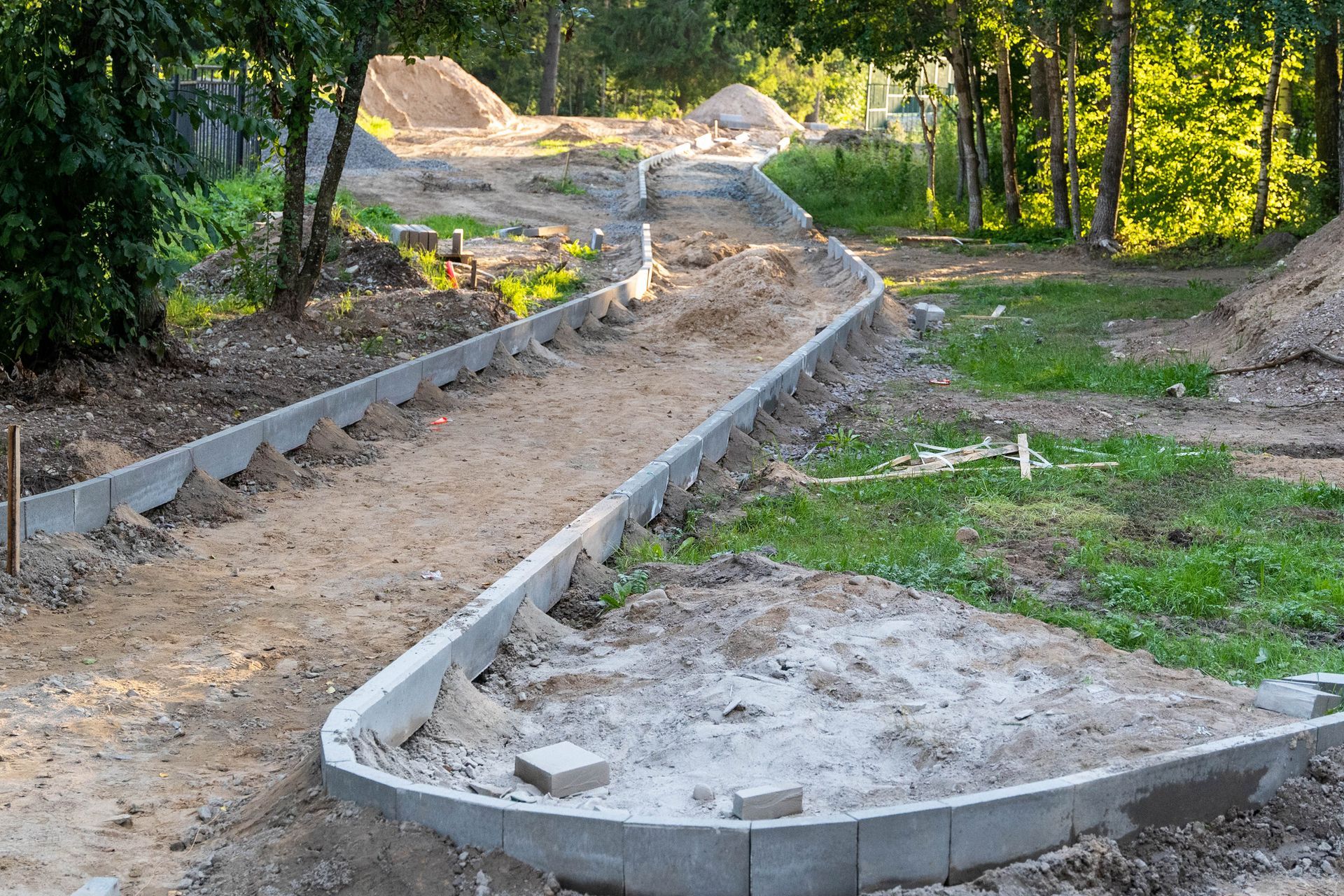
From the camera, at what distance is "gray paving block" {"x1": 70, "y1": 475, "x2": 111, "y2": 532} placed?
660 centimetres

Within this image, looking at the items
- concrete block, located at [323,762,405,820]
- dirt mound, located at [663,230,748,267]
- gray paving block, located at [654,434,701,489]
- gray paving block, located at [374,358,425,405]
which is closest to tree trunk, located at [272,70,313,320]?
gray paving block, located at [374,358,425,405]

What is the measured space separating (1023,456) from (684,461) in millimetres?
2279

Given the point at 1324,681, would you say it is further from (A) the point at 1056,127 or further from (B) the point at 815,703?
(A) the point at 1056,127

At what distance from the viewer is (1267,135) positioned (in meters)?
19.4

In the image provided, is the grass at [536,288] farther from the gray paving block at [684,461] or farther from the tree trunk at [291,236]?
the gray paving block at [684,461]

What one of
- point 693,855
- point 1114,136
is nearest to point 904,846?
point 693,855

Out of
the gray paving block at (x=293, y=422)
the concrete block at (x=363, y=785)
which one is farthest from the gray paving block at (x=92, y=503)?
the concrete block at (x=363, y=785)

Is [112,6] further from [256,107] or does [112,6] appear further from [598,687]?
[598,687]

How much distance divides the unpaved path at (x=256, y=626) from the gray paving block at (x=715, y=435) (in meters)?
0.45

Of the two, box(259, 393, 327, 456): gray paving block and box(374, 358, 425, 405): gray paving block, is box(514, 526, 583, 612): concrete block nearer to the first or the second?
box(259, 393, 327, 456): gray paving block

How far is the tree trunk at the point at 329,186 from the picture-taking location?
11.4 m

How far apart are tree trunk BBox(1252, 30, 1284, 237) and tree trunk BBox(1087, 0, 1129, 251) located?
1973mm

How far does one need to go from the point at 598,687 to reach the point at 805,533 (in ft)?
7.76

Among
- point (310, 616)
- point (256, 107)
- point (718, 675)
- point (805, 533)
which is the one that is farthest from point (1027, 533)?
point (256, 107)
